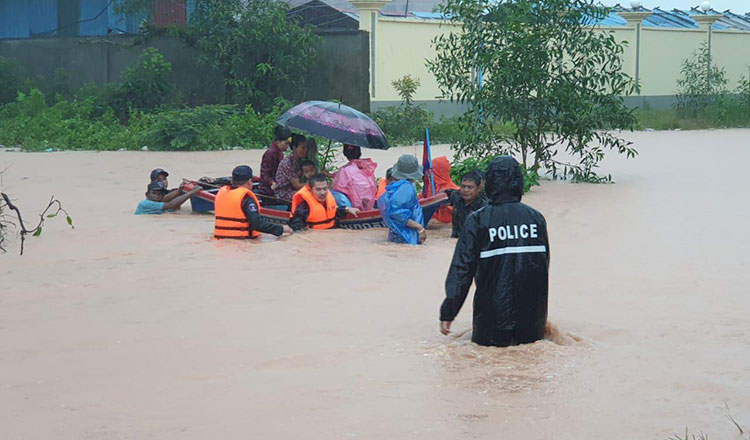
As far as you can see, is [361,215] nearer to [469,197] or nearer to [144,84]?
[469,197]

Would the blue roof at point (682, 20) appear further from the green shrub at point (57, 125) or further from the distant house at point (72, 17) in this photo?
the green shrub at point (57, 125)

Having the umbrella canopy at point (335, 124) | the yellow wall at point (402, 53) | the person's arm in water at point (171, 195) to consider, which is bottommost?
the person's arm in water at point (171, 195)

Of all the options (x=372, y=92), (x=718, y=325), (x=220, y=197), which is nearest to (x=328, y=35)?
(x=372, y=92)

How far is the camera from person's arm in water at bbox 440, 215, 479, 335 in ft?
18.9

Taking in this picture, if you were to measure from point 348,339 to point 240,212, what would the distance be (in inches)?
140

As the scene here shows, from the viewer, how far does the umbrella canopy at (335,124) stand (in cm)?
1052

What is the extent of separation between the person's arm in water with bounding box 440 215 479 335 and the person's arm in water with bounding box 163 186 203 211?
6147mm

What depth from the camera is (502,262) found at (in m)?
5.81

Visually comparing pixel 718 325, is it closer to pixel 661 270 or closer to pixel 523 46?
pixel 661 270

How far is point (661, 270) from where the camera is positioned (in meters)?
8.82

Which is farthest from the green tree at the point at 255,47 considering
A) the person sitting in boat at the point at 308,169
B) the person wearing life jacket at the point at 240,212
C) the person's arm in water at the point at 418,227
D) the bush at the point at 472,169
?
the person's arm in water at the point at 418,227

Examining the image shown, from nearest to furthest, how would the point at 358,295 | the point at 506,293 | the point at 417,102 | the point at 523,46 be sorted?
1. the point at 506,293
2. the point at 358,295
3. the point at 523,46
4. the point at 417,102

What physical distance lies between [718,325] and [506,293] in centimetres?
191

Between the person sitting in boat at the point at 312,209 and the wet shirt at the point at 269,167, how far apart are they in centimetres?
96
